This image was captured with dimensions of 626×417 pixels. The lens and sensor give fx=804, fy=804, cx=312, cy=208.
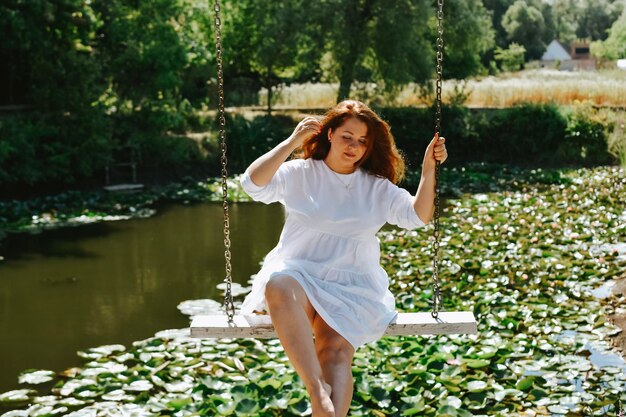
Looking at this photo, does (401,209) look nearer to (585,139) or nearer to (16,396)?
(16,396)

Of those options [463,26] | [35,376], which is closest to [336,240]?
[35,376]

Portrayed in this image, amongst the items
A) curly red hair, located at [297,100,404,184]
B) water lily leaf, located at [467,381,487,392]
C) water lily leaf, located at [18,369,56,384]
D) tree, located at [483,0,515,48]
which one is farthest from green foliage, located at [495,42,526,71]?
curly red hair, located at [297,100,404,184]

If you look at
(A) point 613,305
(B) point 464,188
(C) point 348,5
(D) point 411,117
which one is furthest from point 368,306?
(C) point 348,5

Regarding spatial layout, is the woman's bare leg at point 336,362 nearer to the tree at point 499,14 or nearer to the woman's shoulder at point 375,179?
the woman's shoulder at point 375,179

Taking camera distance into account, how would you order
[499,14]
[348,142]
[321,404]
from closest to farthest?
1. [321,404]
2. [348,142]
3. [499,14]

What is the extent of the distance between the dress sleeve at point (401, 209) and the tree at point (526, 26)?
53083mm

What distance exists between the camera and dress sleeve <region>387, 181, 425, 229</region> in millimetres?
3623

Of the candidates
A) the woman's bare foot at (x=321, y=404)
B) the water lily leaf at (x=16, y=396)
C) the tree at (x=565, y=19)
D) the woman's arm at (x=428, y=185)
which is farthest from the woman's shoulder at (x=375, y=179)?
the tree at (x=565, y=19)

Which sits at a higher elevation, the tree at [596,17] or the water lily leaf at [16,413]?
the tree at [596,17]

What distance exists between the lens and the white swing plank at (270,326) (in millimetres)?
3404

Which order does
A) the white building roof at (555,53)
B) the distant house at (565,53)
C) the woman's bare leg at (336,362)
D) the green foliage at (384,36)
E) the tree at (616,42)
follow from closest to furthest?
the woman's bare leg at (336,362) → the green foliage at (384,36) → the tree at (616,42) → the distant house at (565,53) → the white building roof at (555,53)

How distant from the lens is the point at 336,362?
Result: 324 centimetres

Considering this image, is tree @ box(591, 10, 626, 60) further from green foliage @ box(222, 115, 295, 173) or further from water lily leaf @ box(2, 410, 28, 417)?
water lily leaf @ box(2, 410, 28, 417)

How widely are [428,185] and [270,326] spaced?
3.07 ft
